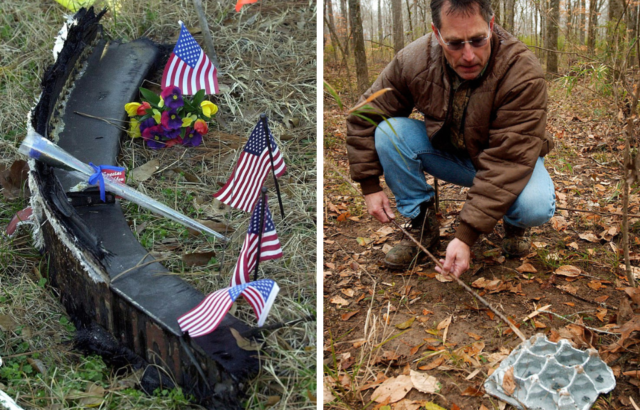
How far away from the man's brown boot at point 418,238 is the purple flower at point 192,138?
161 centimetres

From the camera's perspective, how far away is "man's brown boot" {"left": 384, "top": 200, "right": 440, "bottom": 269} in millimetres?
2842

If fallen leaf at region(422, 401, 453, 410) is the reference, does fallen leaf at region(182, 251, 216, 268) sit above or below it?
above

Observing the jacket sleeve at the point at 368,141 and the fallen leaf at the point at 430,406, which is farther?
the jacket sleeve at the point at 368,141

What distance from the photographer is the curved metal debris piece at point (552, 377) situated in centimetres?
192

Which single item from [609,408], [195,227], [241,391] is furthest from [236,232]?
[609,408]

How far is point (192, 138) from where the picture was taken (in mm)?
3826

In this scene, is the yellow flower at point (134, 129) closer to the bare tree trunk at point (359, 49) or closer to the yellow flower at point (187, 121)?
the yellow flower at point (187, 121)

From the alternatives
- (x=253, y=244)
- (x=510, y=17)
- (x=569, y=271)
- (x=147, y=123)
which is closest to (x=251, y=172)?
(x=253, y=244)

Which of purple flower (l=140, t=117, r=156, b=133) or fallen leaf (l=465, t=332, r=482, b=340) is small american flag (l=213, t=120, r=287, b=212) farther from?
purple flower (l=140, t=117, r=156, b=133)

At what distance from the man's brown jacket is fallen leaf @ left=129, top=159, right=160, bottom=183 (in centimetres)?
177

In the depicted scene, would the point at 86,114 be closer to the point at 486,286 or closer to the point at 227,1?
the point at 227,1

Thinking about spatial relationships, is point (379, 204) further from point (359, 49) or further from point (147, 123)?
point (359, 49)

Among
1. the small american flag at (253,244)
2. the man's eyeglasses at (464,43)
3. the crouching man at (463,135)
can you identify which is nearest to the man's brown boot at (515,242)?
the crouching man at (463,135)

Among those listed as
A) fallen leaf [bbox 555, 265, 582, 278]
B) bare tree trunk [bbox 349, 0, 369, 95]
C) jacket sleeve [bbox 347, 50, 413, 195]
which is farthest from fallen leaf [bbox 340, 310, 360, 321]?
bare tree trunk [bbox 349, 0, 369, 95]
